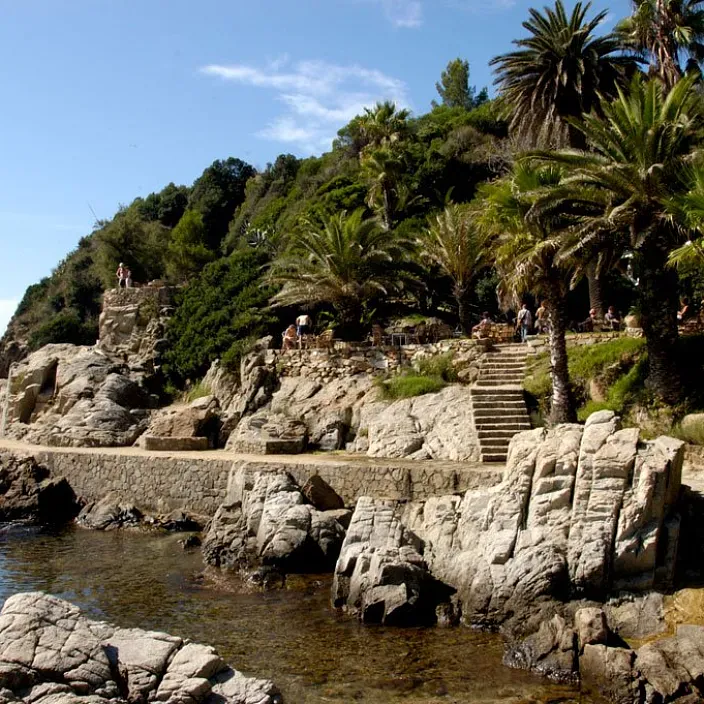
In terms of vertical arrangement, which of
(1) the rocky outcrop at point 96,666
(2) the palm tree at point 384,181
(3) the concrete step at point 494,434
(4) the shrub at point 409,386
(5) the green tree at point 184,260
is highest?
(2) the palm tree at point 384,181

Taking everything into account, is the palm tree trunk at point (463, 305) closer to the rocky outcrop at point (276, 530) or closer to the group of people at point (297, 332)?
the group of people at point (297, 332)

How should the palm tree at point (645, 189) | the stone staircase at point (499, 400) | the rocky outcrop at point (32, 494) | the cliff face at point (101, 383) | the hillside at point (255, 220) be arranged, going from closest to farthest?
the palm tree at point (645, 189)
the stone staircase at point (499, 400)
the rocky outcrop at point (32, 494)
the cliff face at point (101, 383)
the hillside at point (255, 220)

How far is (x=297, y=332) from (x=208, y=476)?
8001 mm

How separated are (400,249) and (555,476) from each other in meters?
15.8

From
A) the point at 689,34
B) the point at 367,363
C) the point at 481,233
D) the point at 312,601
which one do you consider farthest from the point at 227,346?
the point at 689,34

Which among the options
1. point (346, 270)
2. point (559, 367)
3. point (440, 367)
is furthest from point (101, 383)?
point (559, 367)

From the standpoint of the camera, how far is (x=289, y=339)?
25.2 m

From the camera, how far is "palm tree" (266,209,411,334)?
85.7 ft

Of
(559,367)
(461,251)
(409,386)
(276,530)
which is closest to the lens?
(276,530)

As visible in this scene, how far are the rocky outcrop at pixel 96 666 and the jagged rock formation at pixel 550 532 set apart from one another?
432cm

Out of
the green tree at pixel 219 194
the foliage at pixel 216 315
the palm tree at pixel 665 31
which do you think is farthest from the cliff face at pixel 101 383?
the green tree at pixel 219 194

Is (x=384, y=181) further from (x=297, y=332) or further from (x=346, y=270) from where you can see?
(x=297, y=332)

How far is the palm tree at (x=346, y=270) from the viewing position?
26.1m

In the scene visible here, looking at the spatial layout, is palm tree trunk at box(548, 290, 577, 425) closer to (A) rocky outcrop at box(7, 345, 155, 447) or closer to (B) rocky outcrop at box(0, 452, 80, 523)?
(B) rocky outcrop at box(0, 452, 80, 523)
